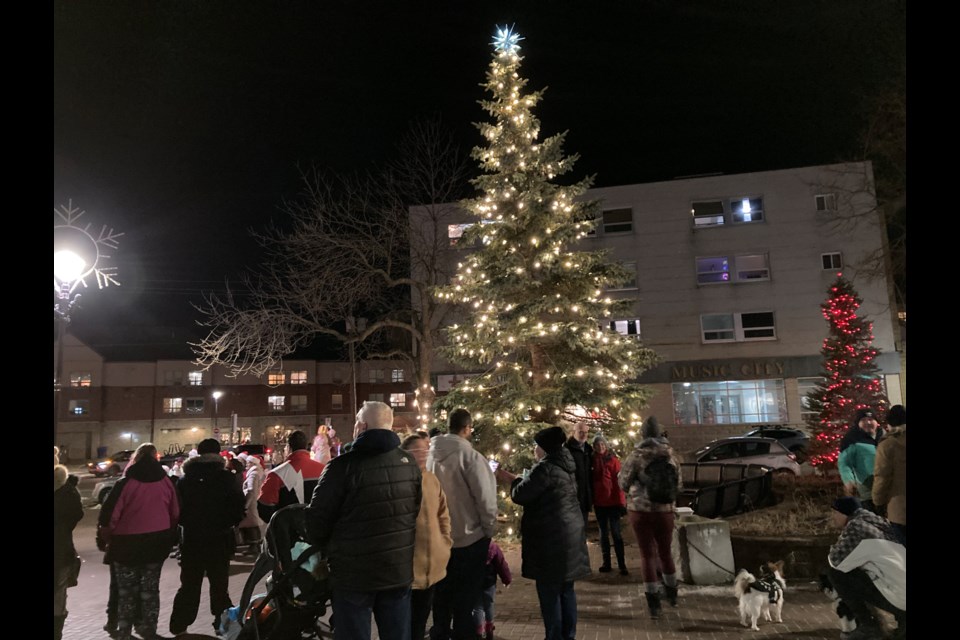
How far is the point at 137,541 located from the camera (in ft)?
18.9

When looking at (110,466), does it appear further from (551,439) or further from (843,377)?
(843,377)

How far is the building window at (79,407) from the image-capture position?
55084mm

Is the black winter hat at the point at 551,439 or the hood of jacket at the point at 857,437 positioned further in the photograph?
the hood of jacket at the point at 857,437

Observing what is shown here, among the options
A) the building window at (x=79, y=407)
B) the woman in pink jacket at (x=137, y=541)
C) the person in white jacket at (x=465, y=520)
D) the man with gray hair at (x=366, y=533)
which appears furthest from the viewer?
the building window at (x=79, y=407)

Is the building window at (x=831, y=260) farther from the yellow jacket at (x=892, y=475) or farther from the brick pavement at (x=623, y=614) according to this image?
the yellow jacket at (x=892, y=475)

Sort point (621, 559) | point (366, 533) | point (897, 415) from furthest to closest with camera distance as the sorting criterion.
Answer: point (621, 559) → point (897, 415) → point (366, 533)

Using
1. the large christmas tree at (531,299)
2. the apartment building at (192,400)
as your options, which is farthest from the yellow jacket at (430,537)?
the apartment building at (192,400)

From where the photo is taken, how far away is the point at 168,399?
57.4m

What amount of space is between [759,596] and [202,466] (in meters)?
5.91

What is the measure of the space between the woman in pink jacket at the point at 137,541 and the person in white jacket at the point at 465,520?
3013mm

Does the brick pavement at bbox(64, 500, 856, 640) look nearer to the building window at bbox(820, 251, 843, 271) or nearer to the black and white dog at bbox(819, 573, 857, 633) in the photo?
the black and white dog at bbox(819, 573, 857, 633)

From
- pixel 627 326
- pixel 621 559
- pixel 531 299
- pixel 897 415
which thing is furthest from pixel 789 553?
pixel 627 326
